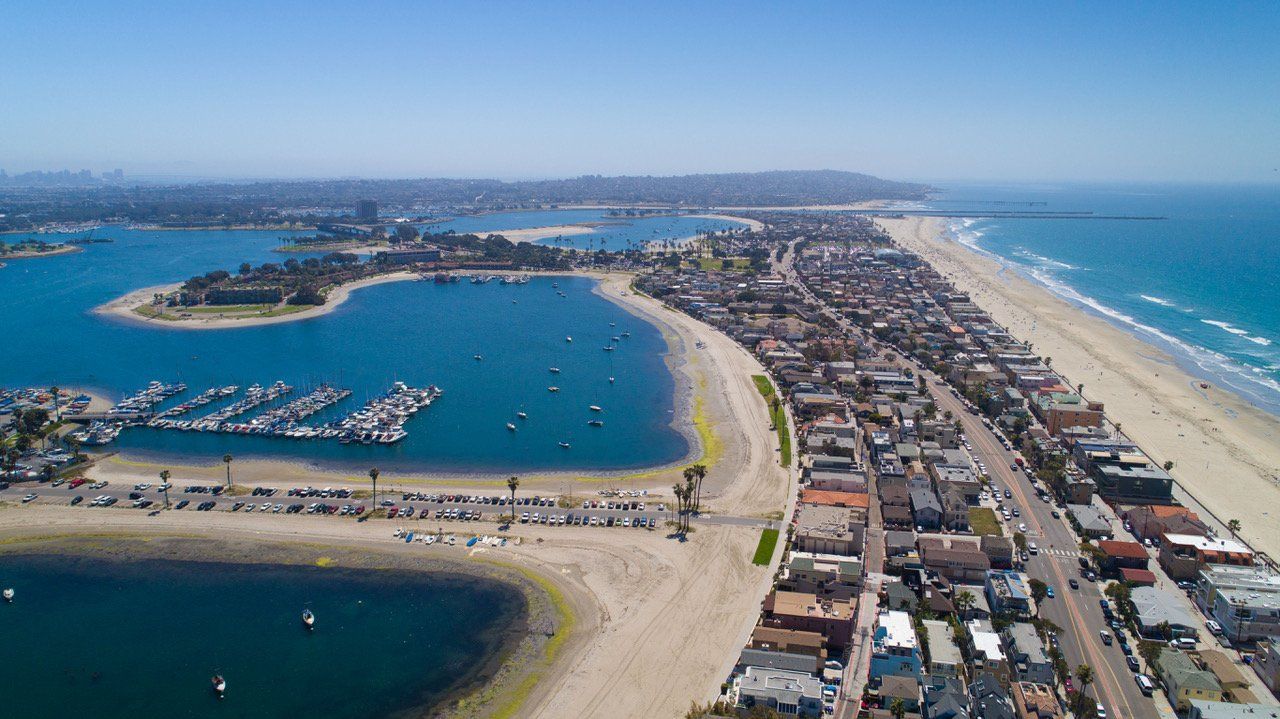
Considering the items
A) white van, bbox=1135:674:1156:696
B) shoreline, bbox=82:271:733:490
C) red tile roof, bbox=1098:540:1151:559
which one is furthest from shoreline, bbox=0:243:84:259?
white van, bbox=1135:674:1156:696

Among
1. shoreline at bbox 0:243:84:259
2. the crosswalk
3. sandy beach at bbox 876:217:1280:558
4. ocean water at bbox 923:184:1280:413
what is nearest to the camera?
the crosswalk

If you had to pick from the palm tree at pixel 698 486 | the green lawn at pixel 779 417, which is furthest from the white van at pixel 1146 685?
the green lawn at pixel 779 417

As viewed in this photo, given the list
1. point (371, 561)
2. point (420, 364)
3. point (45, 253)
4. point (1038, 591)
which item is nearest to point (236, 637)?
point (371, 561)

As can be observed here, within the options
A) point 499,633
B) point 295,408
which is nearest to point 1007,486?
point 499,633

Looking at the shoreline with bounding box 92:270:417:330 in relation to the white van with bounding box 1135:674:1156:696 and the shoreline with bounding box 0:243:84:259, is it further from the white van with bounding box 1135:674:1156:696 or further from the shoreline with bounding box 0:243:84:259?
the white van with bounding box 1135:674:1156:696

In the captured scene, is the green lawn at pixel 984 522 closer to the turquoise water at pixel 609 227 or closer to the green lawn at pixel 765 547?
the green lawn at pixel 765 547

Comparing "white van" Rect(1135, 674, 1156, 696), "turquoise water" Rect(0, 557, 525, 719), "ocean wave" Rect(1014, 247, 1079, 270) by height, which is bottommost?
"turquoise water" Rect(0, 557, 525, 719)
